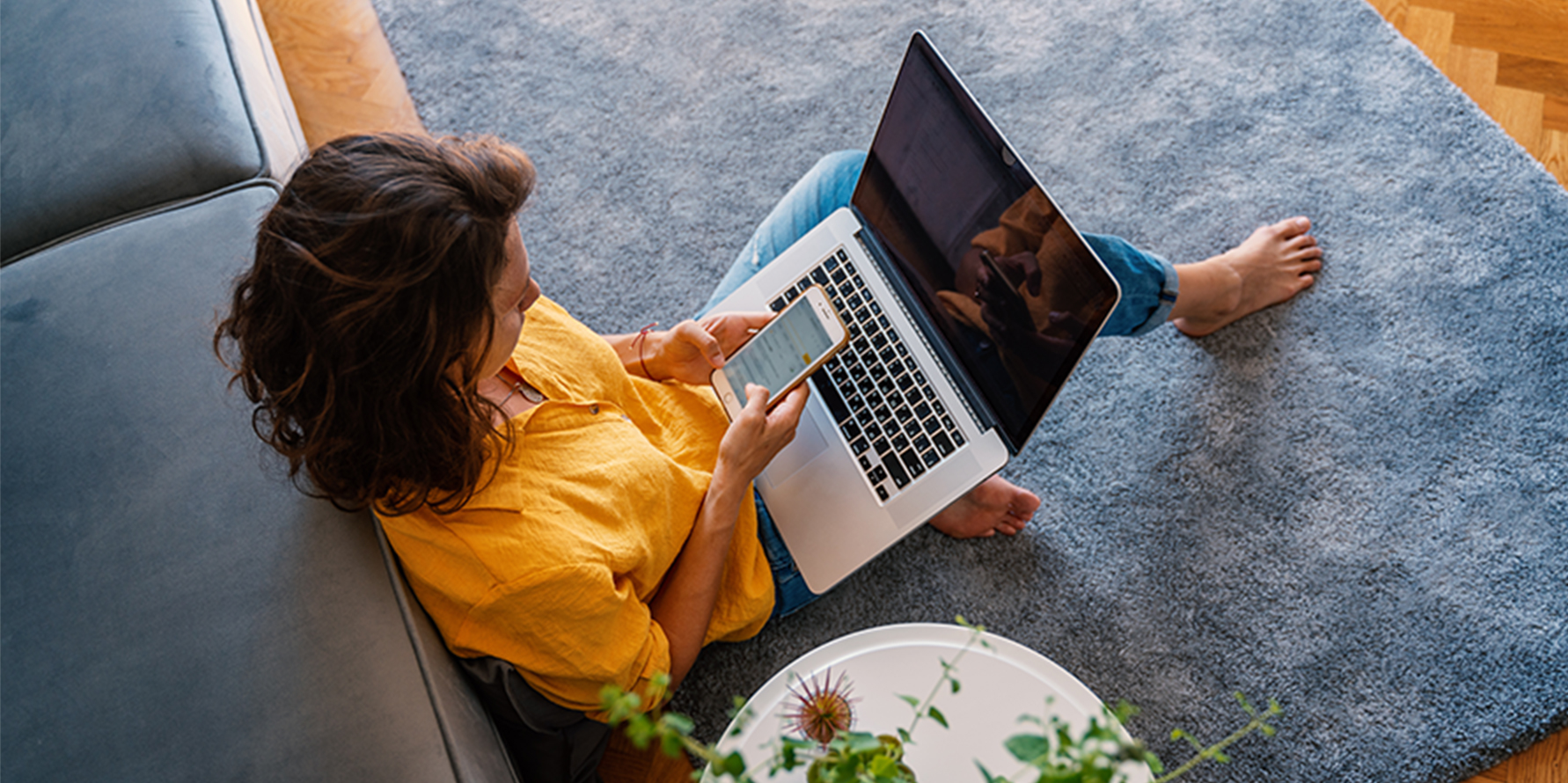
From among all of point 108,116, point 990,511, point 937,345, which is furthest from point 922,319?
point 108,116

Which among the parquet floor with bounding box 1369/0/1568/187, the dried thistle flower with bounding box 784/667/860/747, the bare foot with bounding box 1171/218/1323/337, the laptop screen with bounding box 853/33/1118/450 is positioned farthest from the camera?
the parquet floor with bounding box 1369/0/1568/187

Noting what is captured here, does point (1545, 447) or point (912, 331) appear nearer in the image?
point (912, 331)

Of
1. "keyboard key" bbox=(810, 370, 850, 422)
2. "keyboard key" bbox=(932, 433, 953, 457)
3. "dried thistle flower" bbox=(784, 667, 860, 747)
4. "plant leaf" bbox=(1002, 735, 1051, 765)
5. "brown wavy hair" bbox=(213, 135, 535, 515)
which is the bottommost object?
"dried thistle flower" bbox=(784, 667, 860, 747)

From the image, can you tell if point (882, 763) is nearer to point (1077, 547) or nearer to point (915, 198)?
point (915, 198)

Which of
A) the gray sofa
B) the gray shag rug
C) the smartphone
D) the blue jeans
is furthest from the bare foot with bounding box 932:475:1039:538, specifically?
the gray sofa

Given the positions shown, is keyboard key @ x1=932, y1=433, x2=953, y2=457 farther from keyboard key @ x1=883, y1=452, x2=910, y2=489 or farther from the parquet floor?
the parquet floor

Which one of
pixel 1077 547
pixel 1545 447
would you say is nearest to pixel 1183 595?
pixel 1077 547

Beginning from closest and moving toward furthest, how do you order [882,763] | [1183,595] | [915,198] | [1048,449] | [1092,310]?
[882,763]
[1092,310]
[915,198]
[1183,595]
[1048,449]

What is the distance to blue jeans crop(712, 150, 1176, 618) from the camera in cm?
115

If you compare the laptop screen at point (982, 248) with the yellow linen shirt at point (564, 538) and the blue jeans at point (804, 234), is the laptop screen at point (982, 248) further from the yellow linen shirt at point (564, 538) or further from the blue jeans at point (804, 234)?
the yellow linen shirt at point (564, 538)

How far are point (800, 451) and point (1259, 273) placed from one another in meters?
0.88

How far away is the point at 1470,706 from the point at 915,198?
3.41 feet

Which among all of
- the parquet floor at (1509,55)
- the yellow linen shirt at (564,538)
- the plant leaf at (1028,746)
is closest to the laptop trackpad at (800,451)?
the yellow linen shirt at (564,538)

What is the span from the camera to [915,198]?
3.49ft
